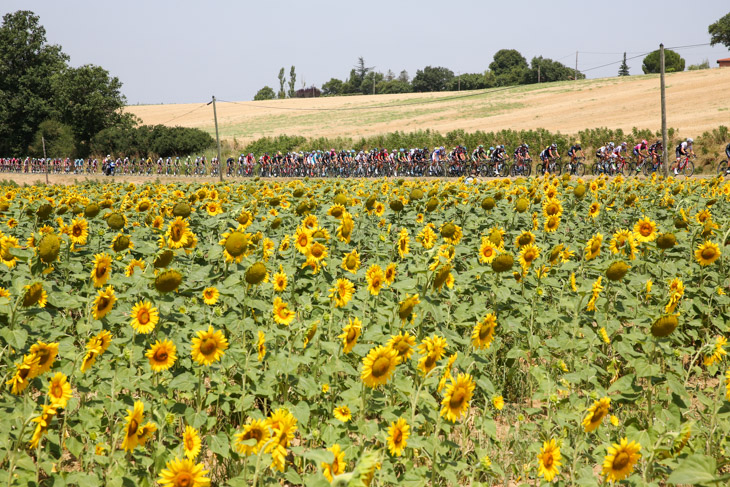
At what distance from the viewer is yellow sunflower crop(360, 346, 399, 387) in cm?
259

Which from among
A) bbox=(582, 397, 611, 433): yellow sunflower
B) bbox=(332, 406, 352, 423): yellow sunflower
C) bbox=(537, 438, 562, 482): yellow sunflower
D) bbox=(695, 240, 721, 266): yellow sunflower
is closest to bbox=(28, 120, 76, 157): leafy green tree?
bbox=(332, 406, 352, 423): yellow sunflower

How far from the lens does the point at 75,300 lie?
3.39 metres

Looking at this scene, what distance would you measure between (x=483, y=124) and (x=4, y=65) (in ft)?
208

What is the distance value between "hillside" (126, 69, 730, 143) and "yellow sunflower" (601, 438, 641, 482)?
131 feet

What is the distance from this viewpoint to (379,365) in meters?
2.59

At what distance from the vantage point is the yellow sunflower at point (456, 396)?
2596mm

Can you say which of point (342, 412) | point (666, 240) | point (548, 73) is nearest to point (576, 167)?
point (666, 240)

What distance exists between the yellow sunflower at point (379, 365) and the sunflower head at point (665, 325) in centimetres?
154

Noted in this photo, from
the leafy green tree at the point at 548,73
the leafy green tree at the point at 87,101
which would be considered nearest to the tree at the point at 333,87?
the leafy green tree at the point at 548,73

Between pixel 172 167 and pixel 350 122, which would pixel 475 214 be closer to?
pixel 172 167

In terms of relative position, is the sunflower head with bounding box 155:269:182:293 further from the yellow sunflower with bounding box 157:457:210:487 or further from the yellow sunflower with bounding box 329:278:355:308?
the yellow sunflower with bounding box 157:457:210:487

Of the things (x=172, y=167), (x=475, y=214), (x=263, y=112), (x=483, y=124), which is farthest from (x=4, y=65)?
(x=475, y=214)

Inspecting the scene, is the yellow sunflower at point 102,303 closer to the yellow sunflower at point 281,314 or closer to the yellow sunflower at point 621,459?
the yellow sunflower at point 281,314

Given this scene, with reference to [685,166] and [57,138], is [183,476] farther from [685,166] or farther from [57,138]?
[57,138]
